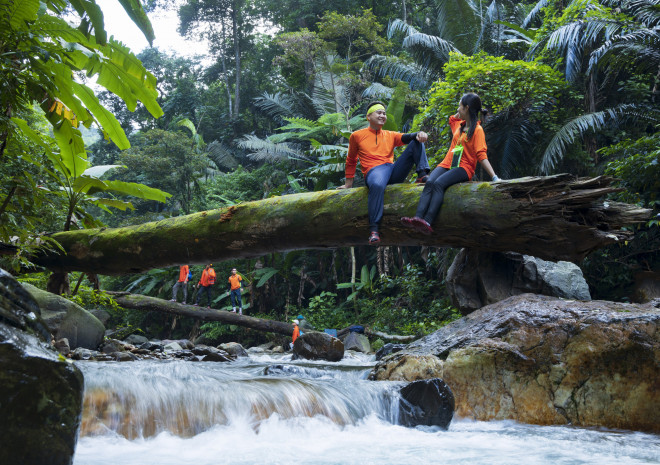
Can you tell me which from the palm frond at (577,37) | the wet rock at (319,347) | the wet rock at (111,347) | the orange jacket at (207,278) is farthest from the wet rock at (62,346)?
the palm frond at (577,37)

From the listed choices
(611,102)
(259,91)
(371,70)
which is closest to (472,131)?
(611,102)

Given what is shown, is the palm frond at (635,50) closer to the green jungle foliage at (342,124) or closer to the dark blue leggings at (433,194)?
the green jungle foliage at (342,124)

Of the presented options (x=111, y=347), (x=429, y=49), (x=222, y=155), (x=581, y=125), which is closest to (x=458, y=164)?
(x=111, y=347)

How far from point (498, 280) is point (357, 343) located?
20.5 ft

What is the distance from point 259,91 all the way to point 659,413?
27530 mm

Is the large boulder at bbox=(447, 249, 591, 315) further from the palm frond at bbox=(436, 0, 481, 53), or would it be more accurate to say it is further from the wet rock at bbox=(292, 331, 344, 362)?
the palm frond at bbox=(436, 0, 481, 53)

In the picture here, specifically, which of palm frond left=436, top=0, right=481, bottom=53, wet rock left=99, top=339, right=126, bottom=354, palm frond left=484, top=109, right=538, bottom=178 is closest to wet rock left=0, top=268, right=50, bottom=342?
wet rock left=99, top=339, right=126, bottom=354

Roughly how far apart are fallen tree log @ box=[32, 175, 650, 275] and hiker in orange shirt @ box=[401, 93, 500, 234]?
12 cm

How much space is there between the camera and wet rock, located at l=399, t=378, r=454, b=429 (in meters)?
3.93

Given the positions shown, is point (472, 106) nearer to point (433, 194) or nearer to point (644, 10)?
point (433, 194)

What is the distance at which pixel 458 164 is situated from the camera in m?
4.68

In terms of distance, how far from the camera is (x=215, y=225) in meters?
5.20

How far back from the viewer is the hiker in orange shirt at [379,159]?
178 inches

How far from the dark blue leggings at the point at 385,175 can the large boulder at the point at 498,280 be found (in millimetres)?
1508
